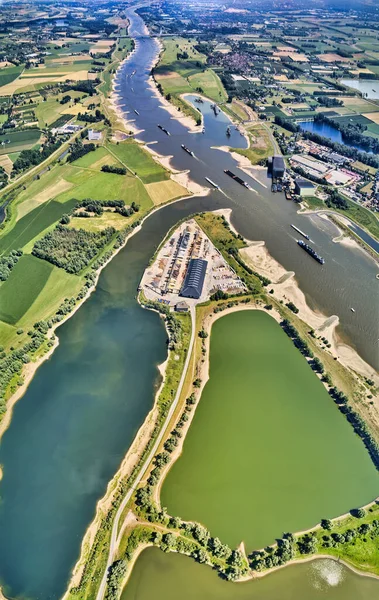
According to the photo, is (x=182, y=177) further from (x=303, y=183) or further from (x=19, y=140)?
(x=19, y=140)

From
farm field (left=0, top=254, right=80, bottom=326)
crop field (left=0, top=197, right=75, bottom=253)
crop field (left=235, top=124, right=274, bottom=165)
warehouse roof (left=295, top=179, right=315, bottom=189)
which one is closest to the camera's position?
farm field (left=0, top=254, right=80, bottom=326)

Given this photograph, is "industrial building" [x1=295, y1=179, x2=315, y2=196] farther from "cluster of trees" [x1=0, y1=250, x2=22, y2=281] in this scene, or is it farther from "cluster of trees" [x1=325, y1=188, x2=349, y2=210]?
"cluster of trees" [x1=0, y1=250, x2=22, y2=281]

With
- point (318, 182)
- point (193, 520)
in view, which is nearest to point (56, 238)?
point (193, 520)

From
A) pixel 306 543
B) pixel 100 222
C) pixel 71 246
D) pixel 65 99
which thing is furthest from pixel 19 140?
pixel 306 543

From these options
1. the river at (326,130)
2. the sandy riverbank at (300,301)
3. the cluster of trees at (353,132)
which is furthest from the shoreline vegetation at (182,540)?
the river at (326,130)

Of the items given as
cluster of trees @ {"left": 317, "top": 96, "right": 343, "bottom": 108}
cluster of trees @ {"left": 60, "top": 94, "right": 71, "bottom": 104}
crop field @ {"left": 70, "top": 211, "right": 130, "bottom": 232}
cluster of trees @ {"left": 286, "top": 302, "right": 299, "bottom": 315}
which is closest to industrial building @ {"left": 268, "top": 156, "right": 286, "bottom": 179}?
crop field @ {"left": 70, "top": 211, "right": 130, "bottom": 232}

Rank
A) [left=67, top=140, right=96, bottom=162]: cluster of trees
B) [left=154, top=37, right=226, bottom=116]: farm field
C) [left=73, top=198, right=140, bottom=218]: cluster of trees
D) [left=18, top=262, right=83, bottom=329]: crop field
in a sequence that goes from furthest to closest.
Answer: [left=154, top=37, right=226, bottom=116]: farm field → [left=67, top=140, right=96, bottom=162]: cluster of trees → [left=73, top=198, right=140, bottom=218]: cluster of trees → [left=18, top=262, right=83, bottom=329]: crop field
